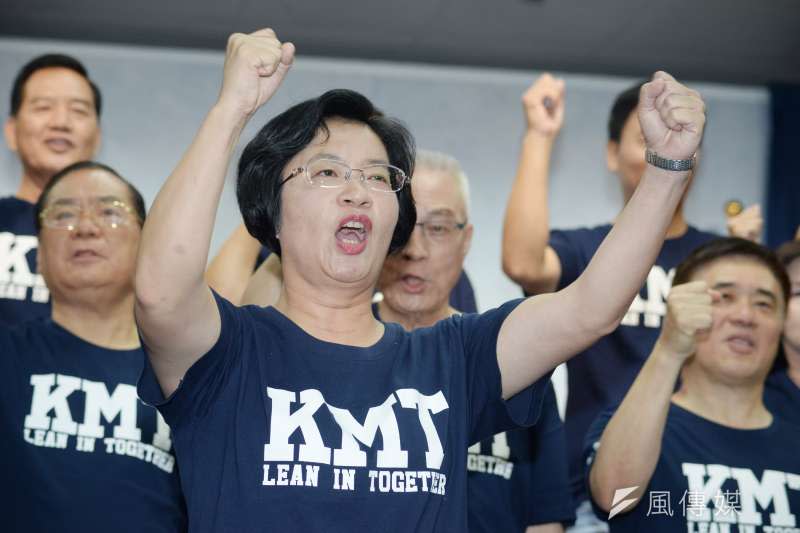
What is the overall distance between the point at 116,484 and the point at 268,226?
0.69 metres

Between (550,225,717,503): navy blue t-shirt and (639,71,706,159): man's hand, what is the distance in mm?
1232

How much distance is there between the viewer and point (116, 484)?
198 centimetres

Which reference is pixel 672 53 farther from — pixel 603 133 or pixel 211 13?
pixel 211 13

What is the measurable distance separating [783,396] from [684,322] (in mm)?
628

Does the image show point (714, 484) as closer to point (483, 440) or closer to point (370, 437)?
point (483, 440)

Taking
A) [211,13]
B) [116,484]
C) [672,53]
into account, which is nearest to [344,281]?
[116,484]

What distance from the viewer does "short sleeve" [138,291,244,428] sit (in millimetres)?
1399

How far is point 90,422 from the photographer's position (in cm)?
203

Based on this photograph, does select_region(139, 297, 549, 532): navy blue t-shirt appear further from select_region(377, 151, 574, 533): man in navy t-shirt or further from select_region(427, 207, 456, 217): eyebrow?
select_region(427, 207, 456, 217): eyebrow

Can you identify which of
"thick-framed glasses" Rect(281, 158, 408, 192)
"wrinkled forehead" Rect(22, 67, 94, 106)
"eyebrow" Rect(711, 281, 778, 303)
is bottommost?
"thick-framed glasses" Rect(281, 158, 408, 192)

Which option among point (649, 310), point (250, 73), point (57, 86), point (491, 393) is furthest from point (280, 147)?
point (57, 86)

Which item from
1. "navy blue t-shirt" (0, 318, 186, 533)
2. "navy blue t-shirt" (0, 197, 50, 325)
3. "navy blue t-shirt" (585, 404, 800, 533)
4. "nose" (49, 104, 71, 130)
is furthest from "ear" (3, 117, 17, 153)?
"navy blue t-shirt" (585, 404, 800, 533)

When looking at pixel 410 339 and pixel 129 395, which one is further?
pixel 129 395

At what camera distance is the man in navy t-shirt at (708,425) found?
200 cm
